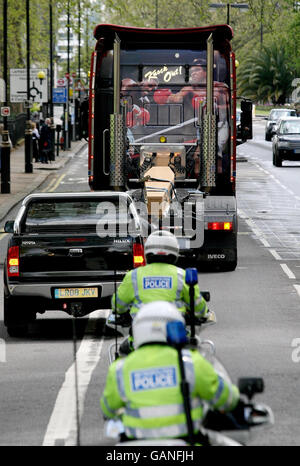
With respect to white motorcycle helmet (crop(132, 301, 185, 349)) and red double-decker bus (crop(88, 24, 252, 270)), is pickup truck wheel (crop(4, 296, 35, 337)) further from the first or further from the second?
white motorcycle helmet (crop(132, 301, 185, 349))

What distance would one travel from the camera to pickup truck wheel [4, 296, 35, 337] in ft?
48.5

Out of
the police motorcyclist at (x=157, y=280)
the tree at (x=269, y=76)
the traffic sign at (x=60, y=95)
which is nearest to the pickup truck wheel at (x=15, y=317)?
the police motorcyclist at (x=157, y=280)

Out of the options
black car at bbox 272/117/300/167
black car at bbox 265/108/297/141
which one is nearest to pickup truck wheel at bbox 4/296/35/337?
black car at bbox 272/117/300/167

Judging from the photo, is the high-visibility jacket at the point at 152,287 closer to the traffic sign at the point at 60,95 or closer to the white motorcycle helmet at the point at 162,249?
the white motorcycle helmet at the point at 162,249

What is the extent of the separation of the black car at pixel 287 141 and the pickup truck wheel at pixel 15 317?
37436 millimetres

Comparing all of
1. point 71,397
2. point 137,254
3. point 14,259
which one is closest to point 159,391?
point 71,397

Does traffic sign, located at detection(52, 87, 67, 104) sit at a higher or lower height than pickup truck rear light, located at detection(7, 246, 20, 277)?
higher

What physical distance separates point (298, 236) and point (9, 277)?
537 inches

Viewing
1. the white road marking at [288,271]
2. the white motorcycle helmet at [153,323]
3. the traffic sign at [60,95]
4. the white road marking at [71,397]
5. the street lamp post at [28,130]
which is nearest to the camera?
the white motorcycle helmet at [153,323]

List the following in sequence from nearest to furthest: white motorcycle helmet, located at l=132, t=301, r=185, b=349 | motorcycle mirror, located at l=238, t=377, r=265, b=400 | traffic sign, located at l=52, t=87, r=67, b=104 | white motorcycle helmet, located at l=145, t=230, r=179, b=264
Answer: white motorcycle helmet, located at l=132, t=301, r=185, b=349 < motorcycle mirror, located at l=238, t=377, r=265, b=400 < white motorcycle helmet, located at l=145, t=230, r=179, b=264 < traffic sign, located at l=52, t=87, r=67, b=104

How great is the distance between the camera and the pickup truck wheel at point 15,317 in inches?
583

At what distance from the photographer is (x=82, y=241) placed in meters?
14.8

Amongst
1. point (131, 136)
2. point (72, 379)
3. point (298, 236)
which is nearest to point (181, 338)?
point (72, 379)

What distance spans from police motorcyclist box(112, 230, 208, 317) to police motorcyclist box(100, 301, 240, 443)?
8.17 feet
